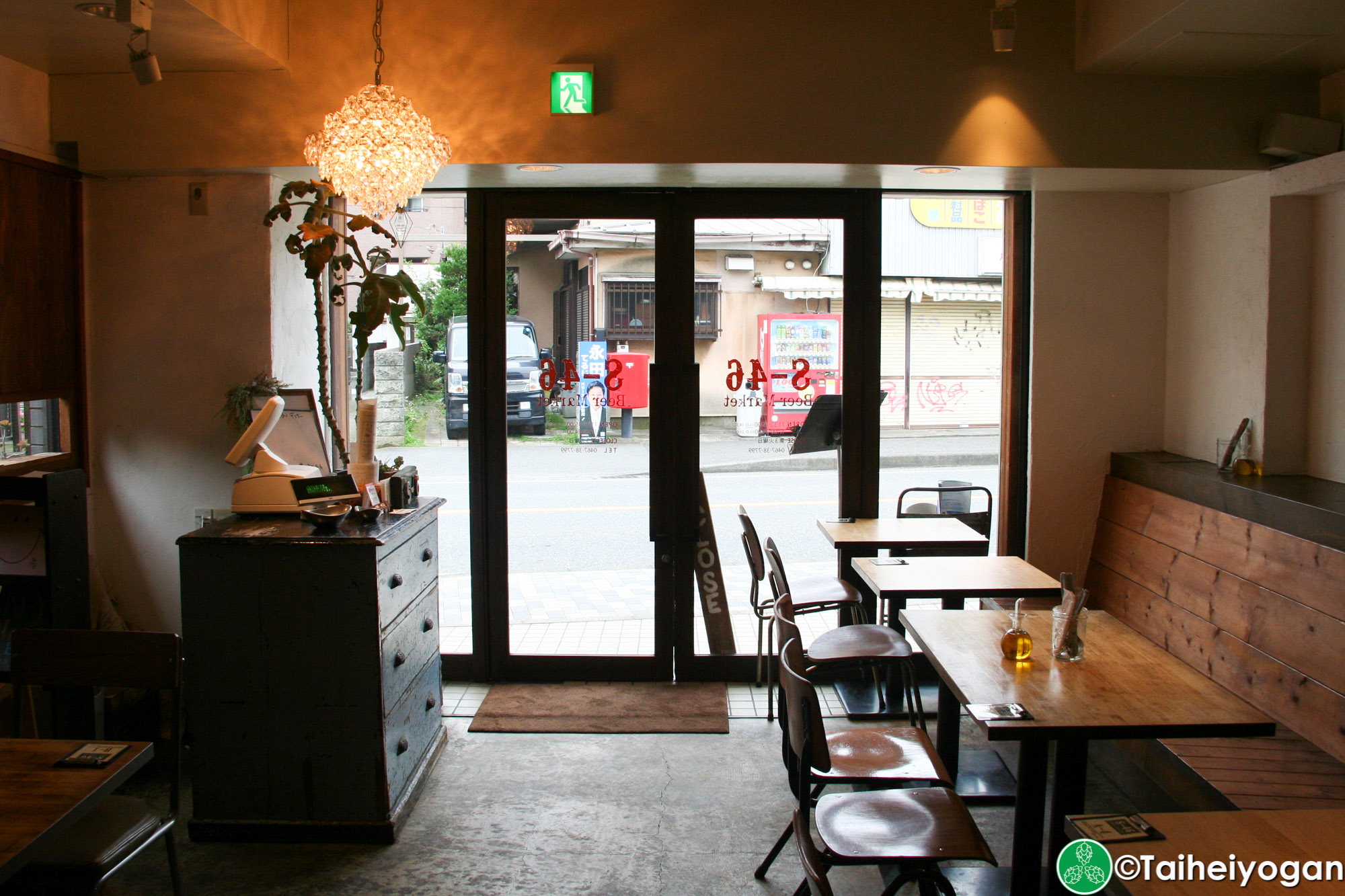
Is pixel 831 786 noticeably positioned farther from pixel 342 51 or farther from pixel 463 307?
pixel 342 51

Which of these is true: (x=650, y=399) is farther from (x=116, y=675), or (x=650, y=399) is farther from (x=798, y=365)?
(x=116, y=675)

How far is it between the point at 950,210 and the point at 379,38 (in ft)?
9.48

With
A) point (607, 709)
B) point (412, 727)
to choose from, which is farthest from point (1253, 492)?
point (412, 727)

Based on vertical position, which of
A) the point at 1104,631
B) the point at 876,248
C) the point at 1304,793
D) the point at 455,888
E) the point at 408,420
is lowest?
the point at 455,888

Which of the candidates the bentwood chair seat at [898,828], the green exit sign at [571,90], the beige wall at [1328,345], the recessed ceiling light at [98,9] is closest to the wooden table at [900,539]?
the beige wall at [1328,345]

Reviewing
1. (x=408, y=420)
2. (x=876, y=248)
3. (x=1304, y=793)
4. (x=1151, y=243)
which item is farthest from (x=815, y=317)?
(x=1304, y=793)

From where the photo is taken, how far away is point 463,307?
501 cm

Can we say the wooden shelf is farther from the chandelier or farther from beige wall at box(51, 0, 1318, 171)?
Answer: the chandelier

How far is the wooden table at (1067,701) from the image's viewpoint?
2508 millimetres

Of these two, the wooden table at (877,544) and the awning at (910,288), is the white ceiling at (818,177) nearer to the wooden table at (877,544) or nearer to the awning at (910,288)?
the awning at (910,288)

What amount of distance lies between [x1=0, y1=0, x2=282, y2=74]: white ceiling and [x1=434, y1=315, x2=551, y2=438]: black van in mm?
1509

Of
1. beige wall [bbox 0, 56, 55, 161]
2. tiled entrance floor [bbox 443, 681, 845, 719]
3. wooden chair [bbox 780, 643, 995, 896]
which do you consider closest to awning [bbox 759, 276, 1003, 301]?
tiled entrance floor [bbox 443, 681, 845, 719]

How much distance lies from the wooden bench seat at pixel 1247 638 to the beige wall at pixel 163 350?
4.17m

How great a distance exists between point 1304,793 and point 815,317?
2923 millimetres
